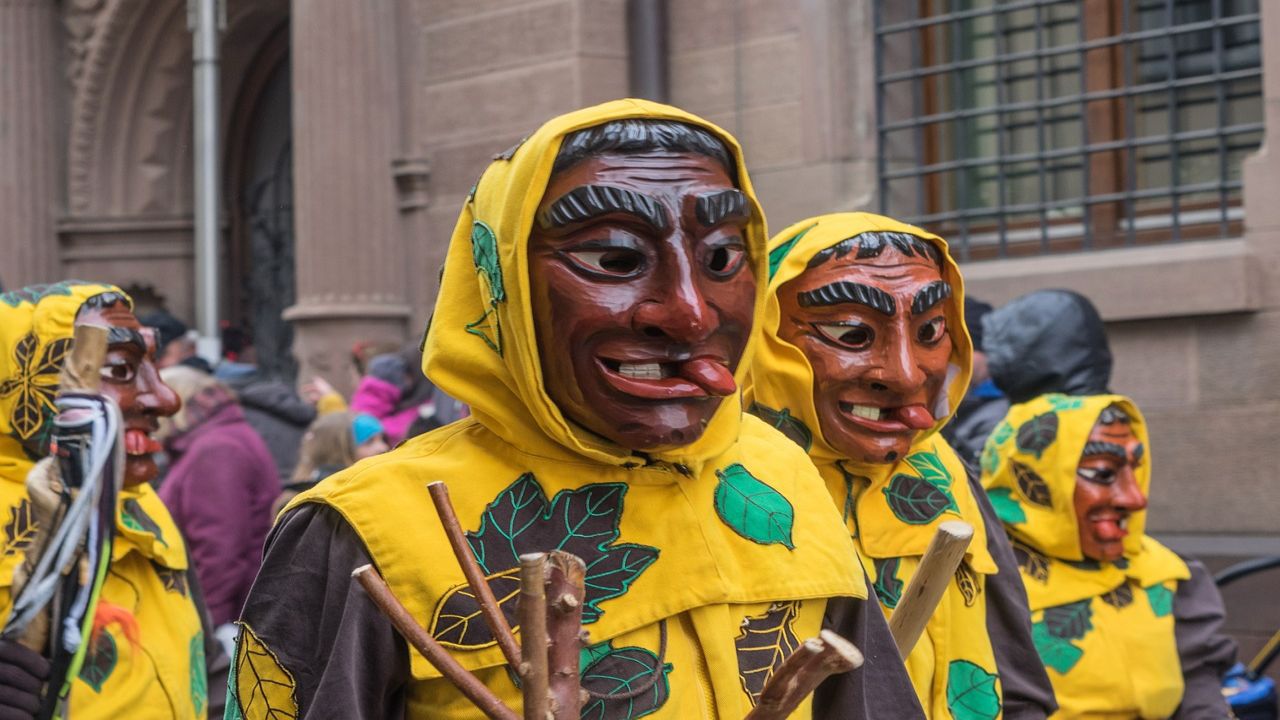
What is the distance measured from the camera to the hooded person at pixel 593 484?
2.32 m

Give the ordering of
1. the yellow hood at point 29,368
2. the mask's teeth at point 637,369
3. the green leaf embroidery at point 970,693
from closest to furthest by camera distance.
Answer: the mask's teeth at point 637,369 → the green leaf embroidery at point 970,693 → the yellow hood at point 29,368

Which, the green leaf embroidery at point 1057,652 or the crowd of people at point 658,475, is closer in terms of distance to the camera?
the crowd of people at point 658,475

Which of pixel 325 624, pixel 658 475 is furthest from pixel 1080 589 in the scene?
pixel 325 624

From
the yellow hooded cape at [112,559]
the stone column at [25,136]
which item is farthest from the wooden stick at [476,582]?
the stone column at [25,136]

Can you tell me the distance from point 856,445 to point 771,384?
22 cm

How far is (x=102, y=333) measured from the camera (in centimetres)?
341

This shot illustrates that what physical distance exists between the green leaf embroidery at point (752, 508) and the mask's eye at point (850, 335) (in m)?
1.11

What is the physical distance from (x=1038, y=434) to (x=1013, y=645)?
120 centimetres

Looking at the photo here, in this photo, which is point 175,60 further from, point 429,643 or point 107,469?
point 429,643

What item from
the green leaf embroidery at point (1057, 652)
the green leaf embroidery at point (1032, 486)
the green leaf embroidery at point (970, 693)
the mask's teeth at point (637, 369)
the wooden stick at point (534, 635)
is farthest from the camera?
the green leaf embroidery at point (1032, 486)

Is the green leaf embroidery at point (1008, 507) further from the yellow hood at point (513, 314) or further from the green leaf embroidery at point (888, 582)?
the yellow hood at point (513, 314)

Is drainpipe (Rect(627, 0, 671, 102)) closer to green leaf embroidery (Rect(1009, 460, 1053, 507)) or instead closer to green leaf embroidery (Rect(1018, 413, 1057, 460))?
green leaf embroidery (Rect(1018, 413, 1057, 460))

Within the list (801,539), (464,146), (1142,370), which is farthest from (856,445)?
(464,146)

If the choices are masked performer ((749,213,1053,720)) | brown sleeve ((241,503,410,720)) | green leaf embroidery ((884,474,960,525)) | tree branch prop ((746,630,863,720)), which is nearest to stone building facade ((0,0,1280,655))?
masked performer ((749,213,1053,720))
